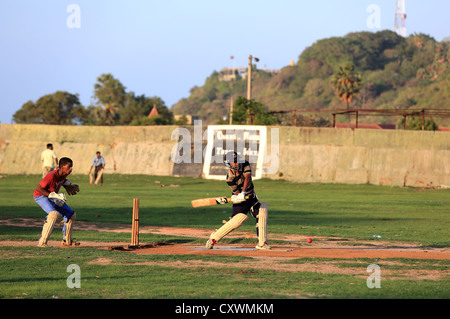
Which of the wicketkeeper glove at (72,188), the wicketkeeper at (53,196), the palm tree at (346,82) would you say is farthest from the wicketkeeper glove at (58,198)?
the palm tree at (346,82)

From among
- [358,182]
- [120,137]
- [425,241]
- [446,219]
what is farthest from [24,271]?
[120,137]

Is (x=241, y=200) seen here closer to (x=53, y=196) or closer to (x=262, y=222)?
(x=262, y=222)

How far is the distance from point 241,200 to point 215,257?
1458 mm

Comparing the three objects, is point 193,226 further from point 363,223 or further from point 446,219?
point 446,219

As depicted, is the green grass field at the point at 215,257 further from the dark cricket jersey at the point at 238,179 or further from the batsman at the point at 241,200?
the dark cricket jersey at the point at 238,179

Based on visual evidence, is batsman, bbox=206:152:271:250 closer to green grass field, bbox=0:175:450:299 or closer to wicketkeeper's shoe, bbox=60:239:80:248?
green grass field, bbox=0:175:450:299

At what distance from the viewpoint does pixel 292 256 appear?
14570mm

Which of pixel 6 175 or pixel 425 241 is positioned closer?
pixel 425 241

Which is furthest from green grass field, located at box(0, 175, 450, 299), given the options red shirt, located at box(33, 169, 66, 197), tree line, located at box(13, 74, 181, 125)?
tree line, located at box(13, 74, 181, 125)

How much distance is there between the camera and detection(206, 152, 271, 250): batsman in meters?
15.1

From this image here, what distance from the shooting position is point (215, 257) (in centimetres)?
1425

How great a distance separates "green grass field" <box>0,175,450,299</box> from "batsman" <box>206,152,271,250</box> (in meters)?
1.28

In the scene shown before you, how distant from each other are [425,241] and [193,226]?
23.2ft

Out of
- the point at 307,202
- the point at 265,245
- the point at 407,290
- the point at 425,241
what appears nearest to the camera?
the point at 407,290
